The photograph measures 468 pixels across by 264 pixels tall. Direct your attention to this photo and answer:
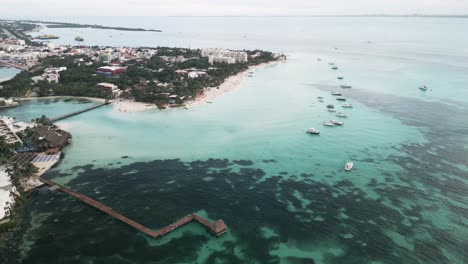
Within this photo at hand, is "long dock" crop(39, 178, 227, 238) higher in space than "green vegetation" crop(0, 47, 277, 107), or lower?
lower

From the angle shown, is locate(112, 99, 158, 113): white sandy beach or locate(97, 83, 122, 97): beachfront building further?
locate(97, 83, 122, 97): beachfront building

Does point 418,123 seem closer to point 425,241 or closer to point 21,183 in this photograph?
point 425,241

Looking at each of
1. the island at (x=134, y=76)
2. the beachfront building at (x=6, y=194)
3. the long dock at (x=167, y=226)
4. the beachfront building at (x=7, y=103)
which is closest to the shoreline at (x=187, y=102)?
the island at (x=134, y=76)

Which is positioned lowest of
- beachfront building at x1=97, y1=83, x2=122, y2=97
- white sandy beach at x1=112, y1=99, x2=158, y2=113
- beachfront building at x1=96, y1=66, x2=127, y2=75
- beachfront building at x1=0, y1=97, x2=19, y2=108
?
beachfront building at x1=0, y1=97, x2=19, y2=108

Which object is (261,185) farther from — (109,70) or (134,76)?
(109,70)

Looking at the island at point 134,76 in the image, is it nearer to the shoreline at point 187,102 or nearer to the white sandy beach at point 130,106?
the white sandy beach at point 130,106

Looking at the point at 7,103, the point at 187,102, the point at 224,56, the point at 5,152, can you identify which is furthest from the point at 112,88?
the point at 224,56

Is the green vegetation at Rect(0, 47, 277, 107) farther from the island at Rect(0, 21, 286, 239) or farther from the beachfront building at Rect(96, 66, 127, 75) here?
the beachfront building at Rect(96, 66, 127, 75)

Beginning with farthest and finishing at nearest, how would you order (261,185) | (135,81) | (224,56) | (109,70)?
(224,56) → (109,70) → (135,81) → (261,185)

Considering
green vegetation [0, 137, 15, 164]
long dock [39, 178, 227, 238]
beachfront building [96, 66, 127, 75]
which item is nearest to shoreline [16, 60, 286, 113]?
beachfront building [96, 66, 127, 75]
